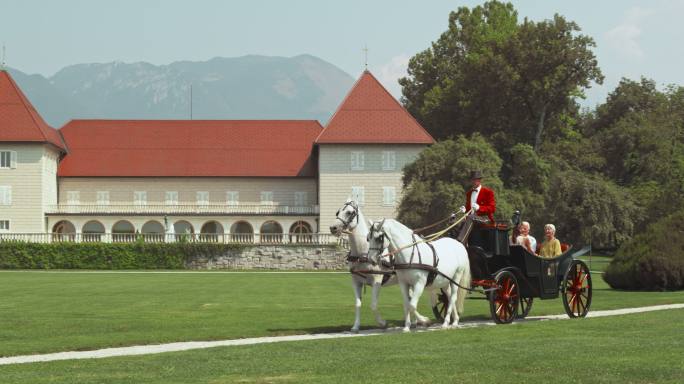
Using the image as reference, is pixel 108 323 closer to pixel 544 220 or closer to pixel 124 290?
pixel 124 290

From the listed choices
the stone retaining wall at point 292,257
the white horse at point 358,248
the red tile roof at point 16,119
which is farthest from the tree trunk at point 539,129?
the white horse at point 358,248

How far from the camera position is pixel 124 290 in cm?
3036

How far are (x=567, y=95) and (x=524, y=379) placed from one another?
58.1m

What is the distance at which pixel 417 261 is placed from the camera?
1552 cm

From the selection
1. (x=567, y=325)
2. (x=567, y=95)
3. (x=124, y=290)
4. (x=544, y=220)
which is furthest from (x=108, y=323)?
(x=567, y=95)

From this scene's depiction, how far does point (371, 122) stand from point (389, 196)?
5.38 metres

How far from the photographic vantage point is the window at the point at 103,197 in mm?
74863

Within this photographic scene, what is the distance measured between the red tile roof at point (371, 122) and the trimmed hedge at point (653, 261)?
40.8m

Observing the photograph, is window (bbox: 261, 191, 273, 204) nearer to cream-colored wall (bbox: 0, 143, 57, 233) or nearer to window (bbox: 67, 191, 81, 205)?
window (bbox: 67, 191, 81, 205)

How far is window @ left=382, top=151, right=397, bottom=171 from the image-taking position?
7050 centimetres

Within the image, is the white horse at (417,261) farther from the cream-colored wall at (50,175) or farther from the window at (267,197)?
the window at (267,197)

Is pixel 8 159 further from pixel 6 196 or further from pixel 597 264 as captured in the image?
pixel 597 264

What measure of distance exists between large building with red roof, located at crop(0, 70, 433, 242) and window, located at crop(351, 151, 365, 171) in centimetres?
7

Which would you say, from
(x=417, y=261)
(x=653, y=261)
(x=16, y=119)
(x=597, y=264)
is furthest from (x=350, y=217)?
(x=16, y=119)
